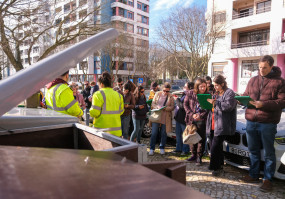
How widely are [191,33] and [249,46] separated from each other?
7929mm

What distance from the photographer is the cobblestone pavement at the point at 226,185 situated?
3.40 m

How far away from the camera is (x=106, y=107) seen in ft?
11.4

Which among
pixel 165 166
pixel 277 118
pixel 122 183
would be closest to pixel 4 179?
pixel 122 183

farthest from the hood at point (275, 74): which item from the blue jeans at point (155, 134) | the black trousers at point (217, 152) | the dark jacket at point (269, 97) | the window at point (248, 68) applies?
the window at point (248, 68)

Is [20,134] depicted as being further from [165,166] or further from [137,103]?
[137,103]

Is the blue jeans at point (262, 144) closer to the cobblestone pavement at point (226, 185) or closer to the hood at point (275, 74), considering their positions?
the cobblestone pavement at point (226, 185)

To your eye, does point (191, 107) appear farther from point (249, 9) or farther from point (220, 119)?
point (249, 9)

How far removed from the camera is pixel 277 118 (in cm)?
A: 343

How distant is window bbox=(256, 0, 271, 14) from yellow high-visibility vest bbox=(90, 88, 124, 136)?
82.2 feet

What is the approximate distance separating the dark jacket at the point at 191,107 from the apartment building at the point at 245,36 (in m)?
19.4

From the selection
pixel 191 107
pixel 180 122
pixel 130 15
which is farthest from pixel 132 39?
pixel 191 107

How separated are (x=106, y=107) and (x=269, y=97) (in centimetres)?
258

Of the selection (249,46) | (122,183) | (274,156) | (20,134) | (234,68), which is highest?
(249,46)

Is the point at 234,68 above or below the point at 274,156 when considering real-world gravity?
above
